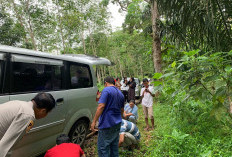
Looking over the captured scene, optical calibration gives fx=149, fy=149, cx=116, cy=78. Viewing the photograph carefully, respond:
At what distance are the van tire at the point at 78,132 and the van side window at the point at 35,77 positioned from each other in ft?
3.10

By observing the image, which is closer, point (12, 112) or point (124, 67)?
point (12, 112)

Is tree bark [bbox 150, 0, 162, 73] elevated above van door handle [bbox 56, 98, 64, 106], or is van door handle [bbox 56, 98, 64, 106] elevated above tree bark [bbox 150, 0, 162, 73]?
tree bark [bbox 150, 0, 162, 73]

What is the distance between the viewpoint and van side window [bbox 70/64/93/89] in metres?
3.10

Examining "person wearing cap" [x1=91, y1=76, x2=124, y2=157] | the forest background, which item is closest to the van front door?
"person wearing cap" [x1=91, y1=76, x2=124, y2=157]

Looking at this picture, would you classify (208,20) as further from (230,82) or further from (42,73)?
(42,73)

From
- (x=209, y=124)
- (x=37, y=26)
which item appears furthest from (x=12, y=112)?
(x=37, y=26)

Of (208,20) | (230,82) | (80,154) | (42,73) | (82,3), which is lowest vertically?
(80,154)

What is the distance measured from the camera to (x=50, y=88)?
103 inches

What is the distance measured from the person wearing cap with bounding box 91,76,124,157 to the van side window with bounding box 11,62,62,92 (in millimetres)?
972

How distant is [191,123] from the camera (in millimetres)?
3859

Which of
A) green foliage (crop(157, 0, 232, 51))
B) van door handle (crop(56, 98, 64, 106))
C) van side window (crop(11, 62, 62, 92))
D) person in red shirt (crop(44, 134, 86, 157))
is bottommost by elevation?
person in red shirt (crop(44, 134, 86, 157))

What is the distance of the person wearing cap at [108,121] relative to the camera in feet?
7.65

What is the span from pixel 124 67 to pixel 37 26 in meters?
28.6

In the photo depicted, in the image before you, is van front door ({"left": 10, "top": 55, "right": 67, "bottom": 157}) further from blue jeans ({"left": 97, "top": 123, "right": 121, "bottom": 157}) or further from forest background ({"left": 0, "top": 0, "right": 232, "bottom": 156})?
forest background ({"left": 0, "top": 0, "right": 232, "bottom": 156})
